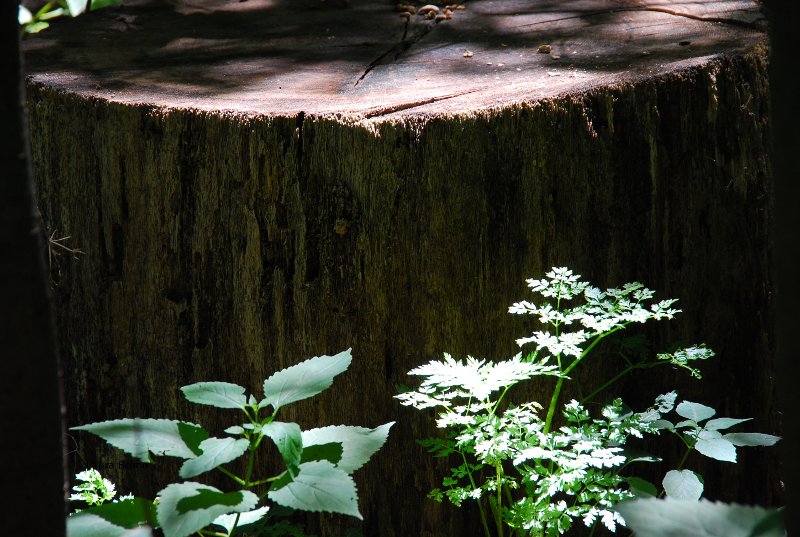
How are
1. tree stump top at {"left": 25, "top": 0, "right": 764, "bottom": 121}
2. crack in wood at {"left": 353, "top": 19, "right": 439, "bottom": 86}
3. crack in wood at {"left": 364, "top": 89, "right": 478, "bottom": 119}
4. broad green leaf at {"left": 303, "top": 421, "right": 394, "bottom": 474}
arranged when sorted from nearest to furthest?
broad green leaf at {"left": 303, "top": 421, "right": 394, "bottom": 474}
crack in wood at {"left": 364, "top": 89, "right": 478, "bottom": 119}
tree stump top at {"left": 25, "top": 0, "right": 764, "bottom": 121}
crack in wood at {"left": 353, "top": 19, "right": 439, "bottom": 86}

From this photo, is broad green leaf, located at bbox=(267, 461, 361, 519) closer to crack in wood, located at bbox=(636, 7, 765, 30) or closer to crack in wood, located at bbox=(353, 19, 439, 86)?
crack in wood, located at bbox=(353, 19, 439, 86)

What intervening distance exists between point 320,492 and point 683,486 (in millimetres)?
856

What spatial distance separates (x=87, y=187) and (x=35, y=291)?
1548mm

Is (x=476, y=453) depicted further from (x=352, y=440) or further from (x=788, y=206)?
(x=788, y=206)

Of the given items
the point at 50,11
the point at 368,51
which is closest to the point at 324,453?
the point at 368,51

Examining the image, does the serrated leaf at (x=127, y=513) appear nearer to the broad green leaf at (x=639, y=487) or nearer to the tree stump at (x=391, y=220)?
the tree stump at (x=391, y=220)

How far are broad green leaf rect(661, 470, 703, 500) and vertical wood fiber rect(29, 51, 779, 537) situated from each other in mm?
459

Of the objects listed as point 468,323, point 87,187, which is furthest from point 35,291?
point 87,187

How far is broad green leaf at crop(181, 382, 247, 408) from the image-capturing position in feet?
4.72

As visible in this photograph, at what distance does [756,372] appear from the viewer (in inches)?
94.1

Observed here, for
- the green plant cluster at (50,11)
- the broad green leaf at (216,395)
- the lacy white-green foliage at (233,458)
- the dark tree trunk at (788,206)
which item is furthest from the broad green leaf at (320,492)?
the green plant cluster at (50,11)

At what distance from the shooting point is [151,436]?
4.52ft

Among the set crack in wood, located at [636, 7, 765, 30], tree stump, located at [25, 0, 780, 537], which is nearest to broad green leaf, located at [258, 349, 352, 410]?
tree stump, located at [25, 0, 780, 537]

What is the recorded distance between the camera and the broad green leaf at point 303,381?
54.7 inches
